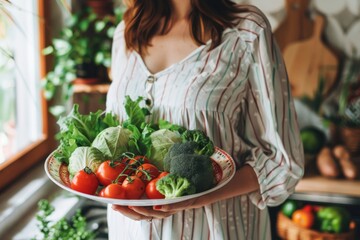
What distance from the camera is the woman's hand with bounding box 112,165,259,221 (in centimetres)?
111

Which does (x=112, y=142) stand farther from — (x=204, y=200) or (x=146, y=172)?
(x=204, y=200)

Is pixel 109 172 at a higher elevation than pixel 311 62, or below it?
higher

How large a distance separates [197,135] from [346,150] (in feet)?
4.77

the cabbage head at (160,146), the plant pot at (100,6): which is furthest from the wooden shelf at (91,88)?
the cabbage head at (160,146)

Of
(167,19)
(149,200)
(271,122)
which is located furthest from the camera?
(167,19)

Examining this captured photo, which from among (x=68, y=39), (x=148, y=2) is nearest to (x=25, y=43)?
(x=68, y=39)

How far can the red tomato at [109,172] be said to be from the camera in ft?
3.51

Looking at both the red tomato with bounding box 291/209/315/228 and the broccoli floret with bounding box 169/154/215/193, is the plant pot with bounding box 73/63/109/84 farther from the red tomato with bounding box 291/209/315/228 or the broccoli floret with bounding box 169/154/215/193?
the broccoli floret with bounding box 169/154/215/193

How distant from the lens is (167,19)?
1485mm

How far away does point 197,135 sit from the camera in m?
1.18

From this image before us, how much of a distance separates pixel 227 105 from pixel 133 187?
395mm

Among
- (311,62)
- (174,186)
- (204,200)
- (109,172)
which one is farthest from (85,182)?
(311,62)

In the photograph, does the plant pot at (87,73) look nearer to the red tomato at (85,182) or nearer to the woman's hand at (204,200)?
the woman's hand at (204,200)

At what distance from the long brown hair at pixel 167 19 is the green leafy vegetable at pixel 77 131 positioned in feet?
0.88
